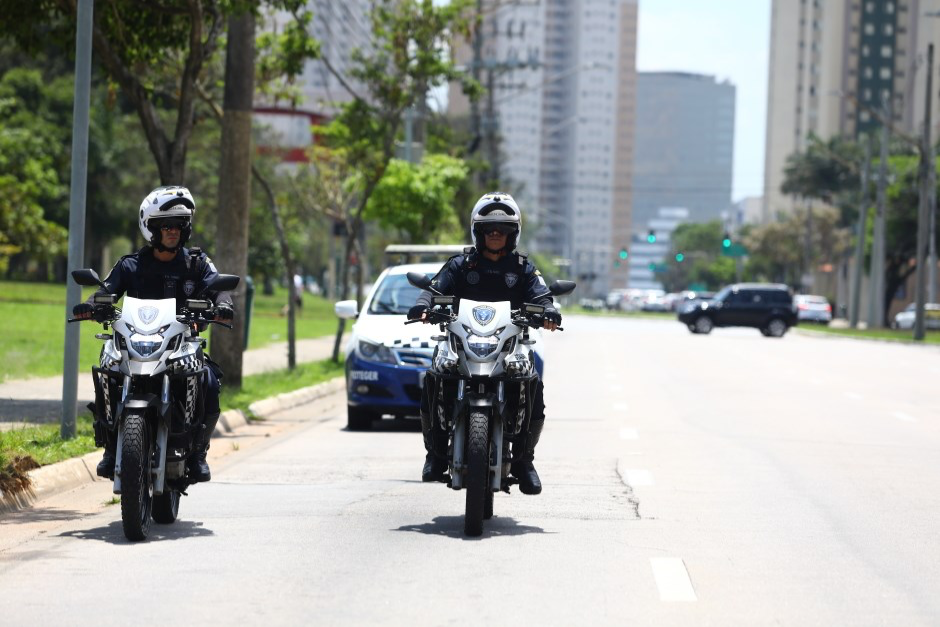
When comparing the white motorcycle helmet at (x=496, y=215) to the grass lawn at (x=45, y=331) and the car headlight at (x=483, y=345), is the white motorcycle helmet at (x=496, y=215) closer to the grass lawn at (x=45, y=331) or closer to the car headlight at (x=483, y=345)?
the car headlight at (x=483, y=345)

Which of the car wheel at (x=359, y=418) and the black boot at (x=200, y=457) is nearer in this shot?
the black boot at (x=200, y=457)

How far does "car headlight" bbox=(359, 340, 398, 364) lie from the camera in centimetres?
1571

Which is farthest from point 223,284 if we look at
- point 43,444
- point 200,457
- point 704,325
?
point 704,325

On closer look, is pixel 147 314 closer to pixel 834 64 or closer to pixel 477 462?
pixel 477 462

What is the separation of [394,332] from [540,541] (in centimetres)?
746

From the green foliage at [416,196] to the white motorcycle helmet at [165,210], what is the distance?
27228mm

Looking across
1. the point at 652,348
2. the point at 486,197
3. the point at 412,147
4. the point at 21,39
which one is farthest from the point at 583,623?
the point at 652,348

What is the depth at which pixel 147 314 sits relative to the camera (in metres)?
8.46

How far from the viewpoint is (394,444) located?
14.7 meters

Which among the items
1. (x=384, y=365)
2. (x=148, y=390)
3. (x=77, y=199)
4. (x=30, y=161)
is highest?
(x=30, y=161)

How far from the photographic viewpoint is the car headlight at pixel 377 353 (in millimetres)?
15711

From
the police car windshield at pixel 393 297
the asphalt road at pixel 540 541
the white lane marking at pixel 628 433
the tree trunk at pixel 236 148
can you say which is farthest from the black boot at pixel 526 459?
the tree trunk at pixel 236 148

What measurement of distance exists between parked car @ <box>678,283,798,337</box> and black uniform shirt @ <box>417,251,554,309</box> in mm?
49521

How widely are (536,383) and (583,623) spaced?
279 cm
